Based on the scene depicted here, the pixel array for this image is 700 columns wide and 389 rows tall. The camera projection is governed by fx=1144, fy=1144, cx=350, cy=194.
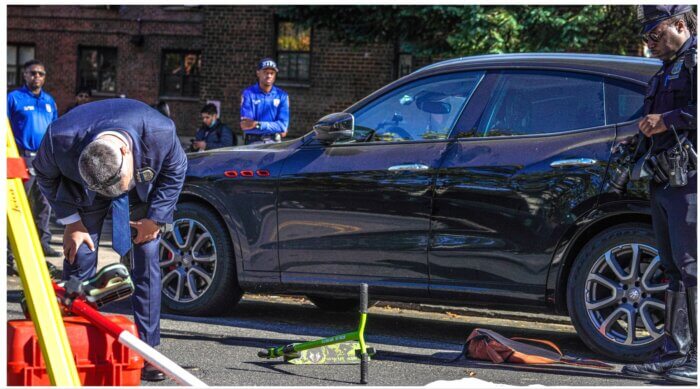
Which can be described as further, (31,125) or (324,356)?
(31,125)

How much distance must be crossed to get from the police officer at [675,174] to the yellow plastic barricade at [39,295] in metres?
3.25

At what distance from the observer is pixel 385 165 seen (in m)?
7.02

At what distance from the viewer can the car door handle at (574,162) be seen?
635 centimetres

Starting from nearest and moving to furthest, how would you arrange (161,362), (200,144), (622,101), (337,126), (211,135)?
1. (161,362)
2. (622,101)
3. (337,126)
4. (200,144)
5. (211,135)

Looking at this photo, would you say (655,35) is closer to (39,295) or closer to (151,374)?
(151,374)

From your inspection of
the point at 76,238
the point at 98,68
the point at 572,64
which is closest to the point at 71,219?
the point at 76,238

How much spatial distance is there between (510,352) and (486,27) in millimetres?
11499

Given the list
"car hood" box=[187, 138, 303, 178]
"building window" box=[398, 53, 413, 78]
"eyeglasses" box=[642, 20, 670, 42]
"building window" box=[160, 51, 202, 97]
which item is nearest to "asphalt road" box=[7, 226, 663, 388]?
"car hood" box=[187, 138, 303, 178]

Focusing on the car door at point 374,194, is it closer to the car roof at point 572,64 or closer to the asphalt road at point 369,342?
the car roof at point 572,64

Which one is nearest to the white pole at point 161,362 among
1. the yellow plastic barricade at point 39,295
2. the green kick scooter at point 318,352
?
the yellow plastic barricade at point 39,295

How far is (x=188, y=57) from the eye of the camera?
32.2 m

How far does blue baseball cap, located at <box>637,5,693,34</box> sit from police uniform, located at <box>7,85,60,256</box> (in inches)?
272

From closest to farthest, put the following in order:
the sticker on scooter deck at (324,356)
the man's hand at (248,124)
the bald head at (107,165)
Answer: the bald head at (107,165)
the sticker on scooter deck at (324,356)
the man's hand at (248,124)

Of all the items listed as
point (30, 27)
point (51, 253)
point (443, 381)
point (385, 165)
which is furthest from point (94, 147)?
point (30, 27)
